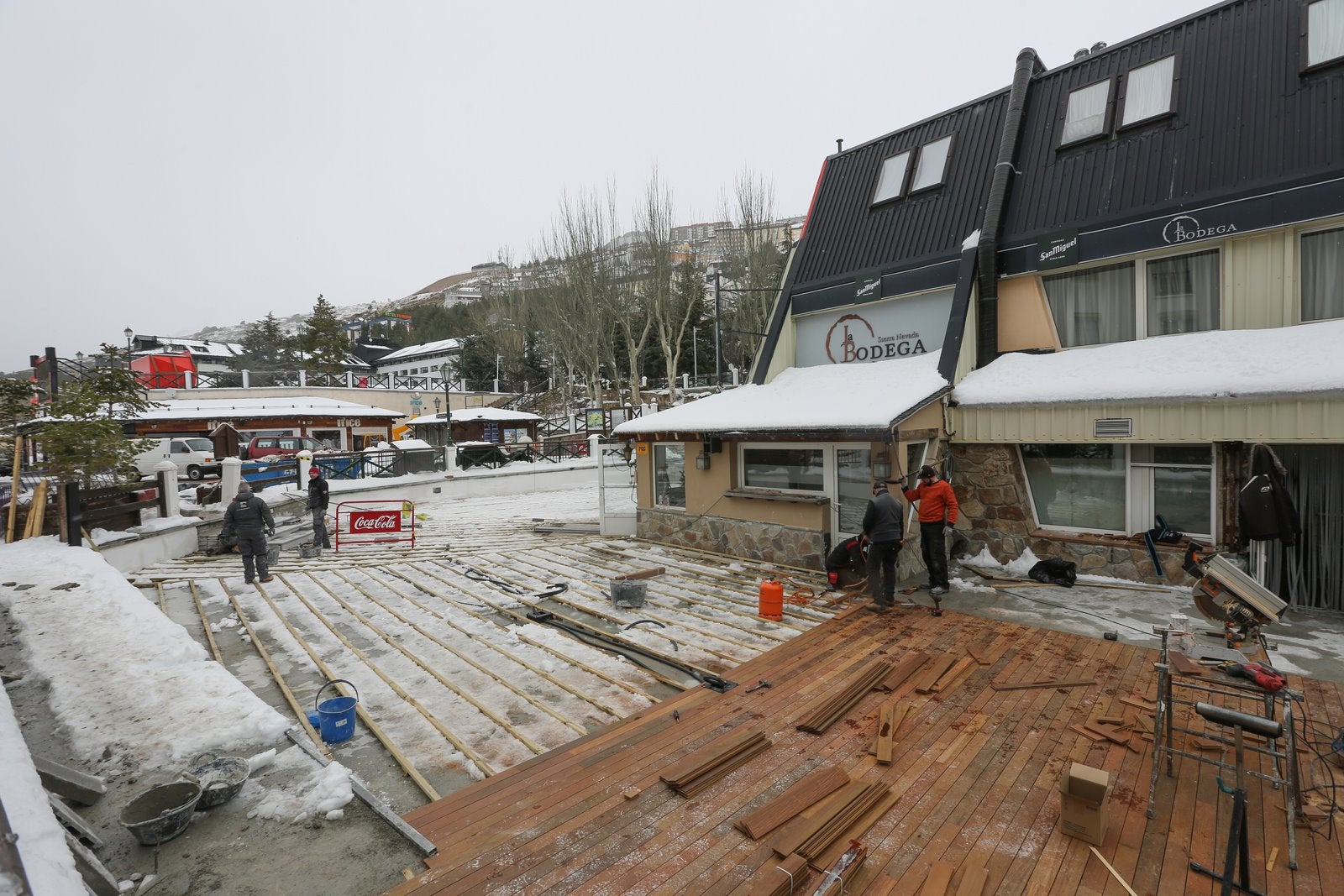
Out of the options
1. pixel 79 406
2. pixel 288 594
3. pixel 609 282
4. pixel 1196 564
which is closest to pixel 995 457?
pixel 1196 564

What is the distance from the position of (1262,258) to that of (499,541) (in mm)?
14955

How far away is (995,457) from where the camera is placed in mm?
9938

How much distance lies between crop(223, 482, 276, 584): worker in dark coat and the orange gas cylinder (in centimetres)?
884

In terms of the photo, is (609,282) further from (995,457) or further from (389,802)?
(389,802)

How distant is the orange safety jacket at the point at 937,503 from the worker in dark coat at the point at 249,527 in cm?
1107

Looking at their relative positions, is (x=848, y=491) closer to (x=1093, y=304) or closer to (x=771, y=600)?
(x=771, y=600)

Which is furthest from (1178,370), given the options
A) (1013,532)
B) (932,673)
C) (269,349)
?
(269,349)

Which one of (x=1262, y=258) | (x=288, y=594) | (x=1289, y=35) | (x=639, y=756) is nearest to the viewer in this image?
(x=639, y=756)

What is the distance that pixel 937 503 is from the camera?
8453 mm

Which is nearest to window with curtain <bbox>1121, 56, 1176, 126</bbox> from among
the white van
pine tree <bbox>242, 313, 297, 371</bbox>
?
the white van

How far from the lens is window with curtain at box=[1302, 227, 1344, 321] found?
314 inches

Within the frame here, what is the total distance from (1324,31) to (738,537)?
1199cm

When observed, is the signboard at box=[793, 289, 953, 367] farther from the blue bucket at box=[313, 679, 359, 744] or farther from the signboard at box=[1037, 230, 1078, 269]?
the blue bucket at box=[313, 679, 359, 744]

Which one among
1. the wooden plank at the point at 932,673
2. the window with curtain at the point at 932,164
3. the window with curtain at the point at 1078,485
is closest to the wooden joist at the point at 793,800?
the wooden plank at the point at 932,673
